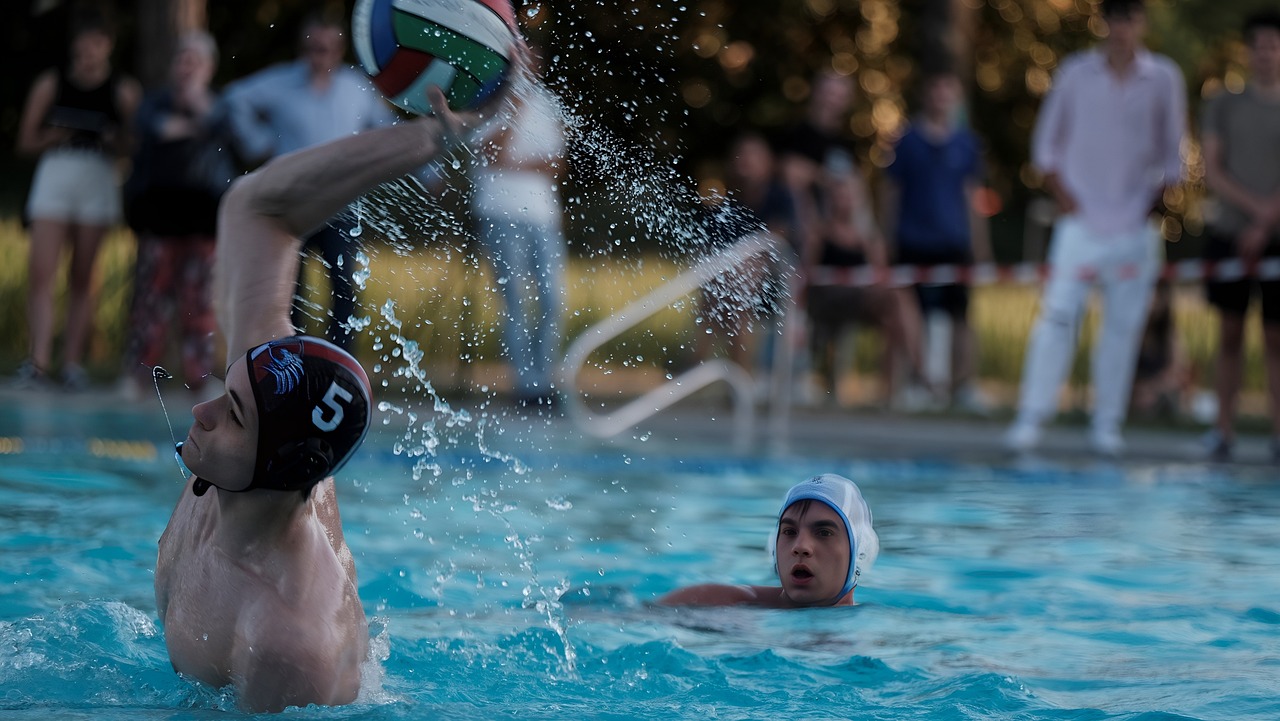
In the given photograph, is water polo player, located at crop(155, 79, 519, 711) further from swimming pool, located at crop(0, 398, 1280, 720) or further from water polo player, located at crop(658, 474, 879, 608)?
water polo player, located at crop(658, 474, 879, 608)

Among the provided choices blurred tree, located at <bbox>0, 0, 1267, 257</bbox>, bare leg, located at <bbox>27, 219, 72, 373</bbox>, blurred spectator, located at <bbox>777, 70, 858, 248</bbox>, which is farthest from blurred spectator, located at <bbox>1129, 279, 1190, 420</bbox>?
blurred tree, located at <bbox>0, 0, 1267, 257</bbox>

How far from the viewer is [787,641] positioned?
15.6 ft

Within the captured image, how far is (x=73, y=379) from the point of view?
387 inches

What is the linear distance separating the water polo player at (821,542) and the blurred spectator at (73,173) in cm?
619

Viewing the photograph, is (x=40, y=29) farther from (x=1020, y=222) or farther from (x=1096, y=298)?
(x=1020, y=222)

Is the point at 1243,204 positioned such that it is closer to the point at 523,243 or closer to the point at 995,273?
the point at 995,273

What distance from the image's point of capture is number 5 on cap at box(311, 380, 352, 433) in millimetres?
3109

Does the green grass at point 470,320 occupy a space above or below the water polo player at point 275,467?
above

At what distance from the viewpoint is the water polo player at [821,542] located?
487 centimetres

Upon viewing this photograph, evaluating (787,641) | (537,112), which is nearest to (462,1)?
(537,112)

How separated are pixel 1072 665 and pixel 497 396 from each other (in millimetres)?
6810

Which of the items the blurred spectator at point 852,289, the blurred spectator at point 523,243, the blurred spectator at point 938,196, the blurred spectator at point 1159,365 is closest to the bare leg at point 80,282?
the blurred spectator at point 523,243

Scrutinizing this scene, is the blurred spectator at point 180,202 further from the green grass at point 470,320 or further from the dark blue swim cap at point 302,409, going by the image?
the dark blue swim cap at point 302,409

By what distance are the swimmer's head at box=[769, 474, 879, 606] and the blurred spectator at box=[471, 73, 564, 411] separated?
4661 mm
